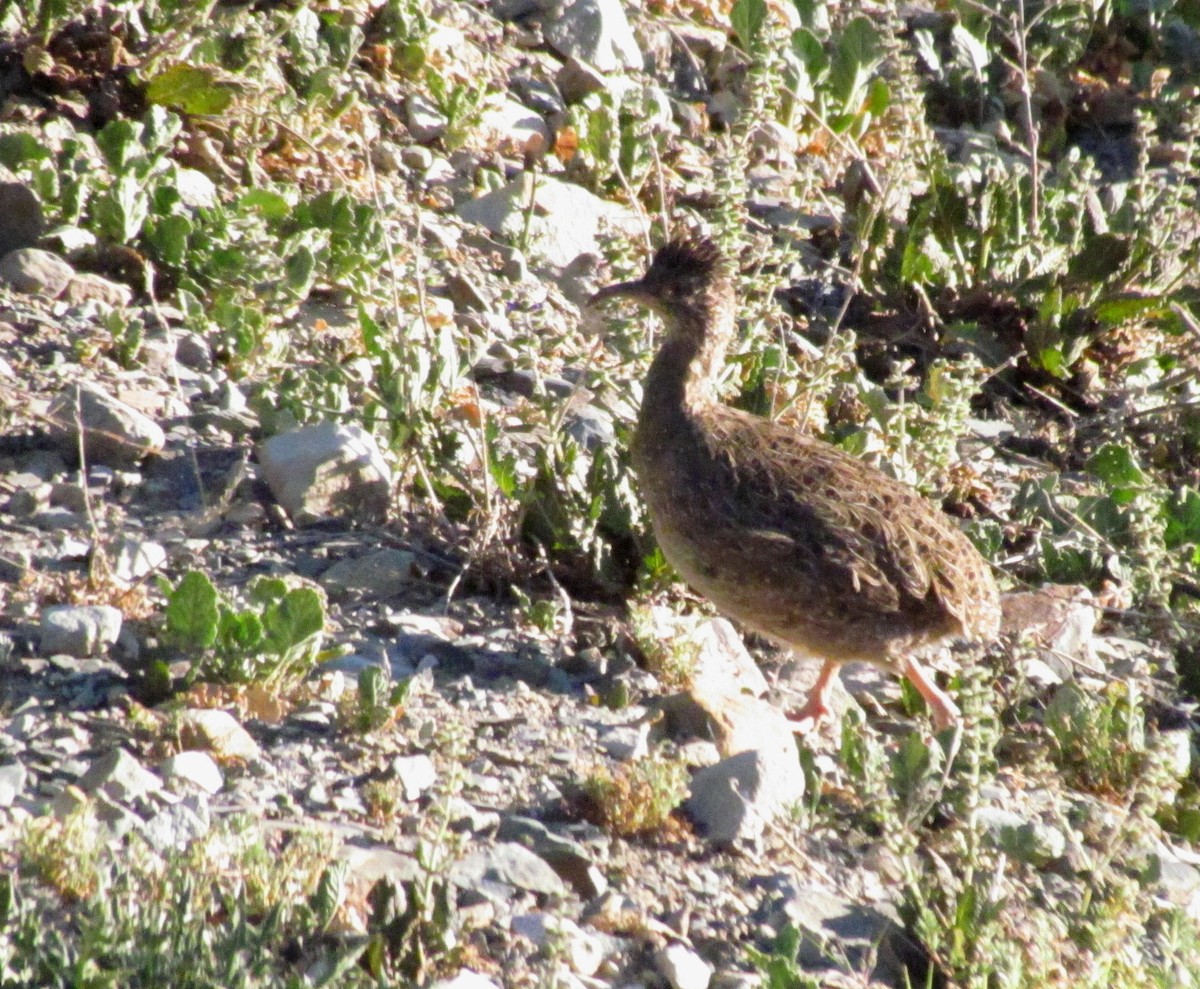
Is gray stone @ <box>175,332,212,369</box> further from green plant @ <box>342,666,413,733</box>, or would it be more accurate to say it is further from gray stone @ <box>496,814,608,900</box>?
gray stone @ <box>496,814,608,900</box>

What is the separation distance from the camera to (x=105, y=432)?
5.50m

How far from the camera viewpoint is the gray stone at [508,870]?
390 centimetres

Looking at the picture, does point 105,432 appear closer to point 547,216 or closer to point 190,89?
point 190,89

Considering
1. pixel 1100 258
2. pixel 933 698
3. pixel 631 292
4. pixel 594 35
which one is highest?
pixel 594 35

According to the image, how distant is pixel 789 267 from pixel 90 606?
4.54m

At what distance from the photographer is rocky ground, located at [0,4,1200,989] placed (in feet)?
12.6

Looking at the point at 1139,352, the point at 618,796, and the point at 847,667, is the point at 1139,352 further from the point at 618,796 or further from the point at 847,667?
the point at 618,796

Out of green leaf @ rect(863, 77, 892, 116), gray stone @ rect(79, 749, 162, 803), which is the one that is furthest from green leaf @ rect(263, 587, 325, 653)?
green leaf @ rect(863, 77, 892, 116)

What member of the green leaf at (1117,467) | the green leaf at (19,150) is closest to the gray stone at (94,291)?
the green leaf at (19,150)

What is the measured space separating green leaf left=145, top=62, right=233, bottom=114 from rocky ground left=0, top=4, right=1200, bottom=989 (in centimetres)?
62

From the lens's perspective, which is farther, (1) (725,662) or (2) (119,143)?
(2) (119,143)

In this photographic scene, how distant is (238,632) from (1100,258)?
491 cm

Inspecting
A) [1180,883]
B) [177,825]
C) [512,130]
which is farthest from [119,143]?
[1180,883]

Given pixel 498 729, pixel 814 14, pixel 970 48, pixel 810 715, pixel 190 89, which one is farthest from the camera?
pixel 970 48
